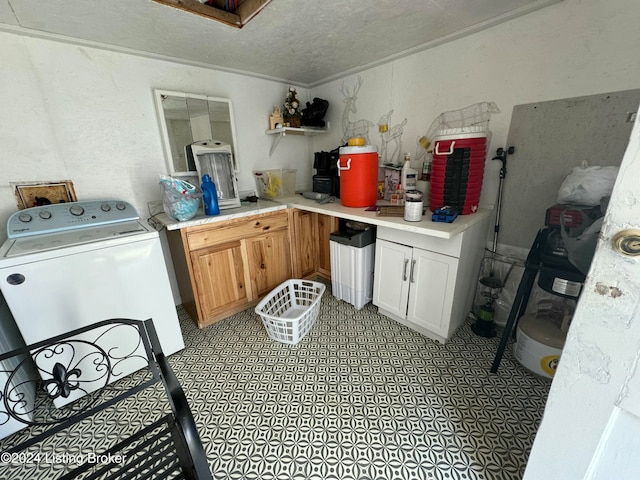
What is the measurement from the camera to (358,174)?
1864 mm

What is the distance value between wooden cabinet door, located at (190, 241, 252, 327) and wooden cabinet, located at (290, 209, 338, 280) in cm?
51

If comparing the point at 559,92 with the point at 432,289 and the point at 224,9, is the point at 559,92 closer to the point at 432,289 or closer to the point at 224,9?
the point at 432,289

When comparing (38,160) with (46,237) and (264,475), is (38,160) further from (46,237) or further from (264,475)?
(264,475)

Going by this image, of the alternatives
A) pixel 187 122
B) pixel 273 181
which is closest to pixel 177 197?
pixel 187 122

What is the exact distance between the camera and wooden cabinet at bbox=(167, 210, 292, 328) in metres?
1.78

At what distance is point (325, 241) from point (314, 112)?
50.0 inches

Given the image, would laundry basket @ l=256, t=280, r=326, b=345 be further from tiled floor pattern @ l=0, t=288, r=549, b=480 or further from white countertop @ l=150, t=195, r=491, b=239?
white countertop @ l=150, t=195, r=491, b=239

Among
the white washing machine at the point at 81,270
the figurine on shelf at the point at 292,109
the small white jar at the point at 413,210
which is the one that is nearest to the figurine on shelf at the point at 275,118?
the figurine on shelf at the point at 292,109

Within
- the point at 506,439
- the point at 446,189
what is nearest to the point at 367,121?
the point at 446,189

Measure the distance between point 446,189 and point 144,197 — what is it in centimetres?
219

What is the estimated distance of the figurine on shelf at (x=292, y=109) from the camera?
2.40 metres

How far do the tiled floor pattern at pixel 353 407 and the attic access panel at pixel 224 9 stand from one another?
6.46 ft

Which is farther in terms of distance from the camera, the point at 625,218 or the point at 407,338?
the point at 407,338

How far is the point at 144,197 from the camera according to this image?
195 cm
